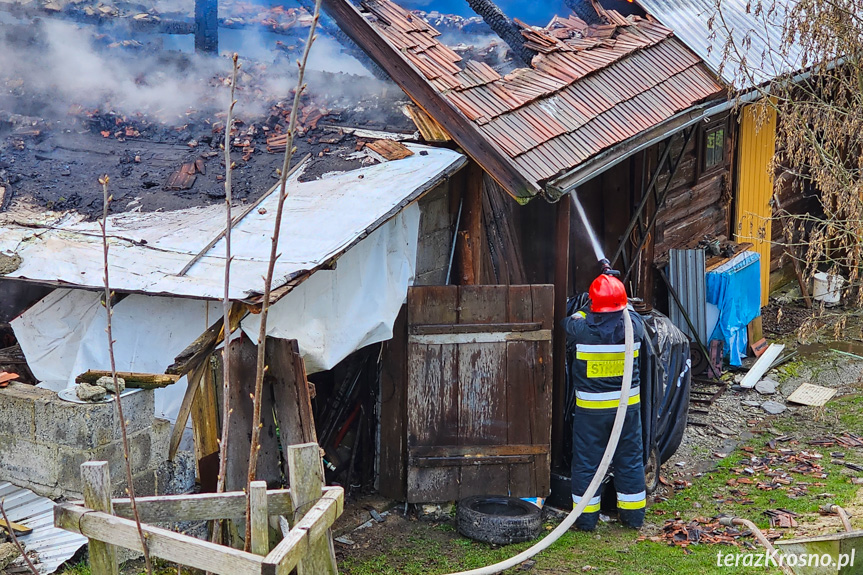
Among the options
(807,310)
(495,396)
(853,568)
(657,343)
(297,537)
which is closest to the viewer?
(297,537)

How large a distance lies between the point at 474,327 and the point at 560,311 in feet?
2.90

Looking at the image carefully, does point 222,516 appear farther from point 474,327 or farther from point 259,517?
point 474,327

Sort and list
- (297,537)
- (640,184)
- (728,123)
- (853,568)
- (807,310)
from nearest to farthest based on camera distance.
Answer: (297,537)
(853,568)
(640,184)
(728,123)
(807,310)

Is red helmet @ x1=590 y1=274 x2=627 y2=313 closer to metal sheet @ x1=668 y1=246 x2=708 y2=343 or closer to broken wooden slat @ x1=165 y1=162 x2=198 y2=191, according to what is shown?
broken wooden slat @ x1=165 y1=162 x2=198 y2=191

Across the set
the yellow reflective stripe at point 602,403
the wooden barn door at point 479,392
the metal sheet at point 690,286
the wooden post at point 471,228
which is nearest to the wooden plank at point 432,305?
the wooden barn door at point 479,392

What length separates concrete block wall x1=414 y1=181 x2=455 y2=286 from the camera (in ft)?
25.0

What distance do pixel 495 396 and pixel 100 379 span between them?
318 centimetres

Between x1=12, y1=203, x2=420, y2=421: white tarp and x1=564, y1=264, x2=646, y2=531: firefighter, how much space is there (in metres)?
1.69

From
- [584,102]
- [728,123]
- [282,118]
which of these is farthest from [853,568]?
[728,123]

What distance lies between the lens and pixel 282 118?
8.07 m

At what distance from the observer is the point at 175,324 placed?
21.0 feet

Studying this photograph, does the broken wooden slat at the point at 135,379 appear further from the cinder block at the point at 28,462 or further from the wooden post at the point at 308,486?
the wooden post at the point at 308,486

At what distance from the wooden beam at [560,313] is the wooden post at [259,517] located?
445 centimetres

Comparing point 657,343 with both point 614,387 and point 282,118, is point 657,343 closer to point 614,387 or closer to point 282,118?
point 614,387
